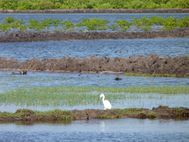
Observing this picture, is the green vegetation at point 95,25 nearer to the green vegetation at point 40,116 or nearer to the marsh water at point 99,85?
the marsh water at point 99,85

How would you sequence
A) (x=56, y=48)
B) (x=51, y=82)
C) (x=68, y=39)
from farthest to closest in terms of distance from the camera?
(x=68, y=39) < (x=56, y=48) < (x=51, y=82)

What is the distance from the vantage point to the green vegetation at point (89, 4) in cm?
10146

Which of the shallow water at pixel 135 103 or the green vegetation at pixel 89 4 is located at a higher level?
the green vegetation at pixel 89 4

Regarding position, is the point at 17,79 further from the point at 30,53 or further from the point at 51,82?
the point at 30,53

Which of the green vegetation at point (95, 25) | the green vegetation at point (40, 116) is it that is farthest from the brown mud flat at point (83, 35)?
the green vegetation at point (40, 116)

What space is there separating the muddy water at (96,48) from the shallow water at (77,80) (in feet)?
27.2

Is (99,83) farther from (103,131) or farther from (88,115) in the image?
(103,131)

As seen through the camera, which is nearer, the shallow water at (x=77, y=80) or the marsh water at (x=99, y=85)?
the marsh water at (x=99, y=85)

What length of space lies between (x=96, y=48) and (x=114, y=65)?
42.7ft

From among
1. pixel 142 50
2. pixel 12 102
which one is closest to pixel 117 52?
pixel 142 50

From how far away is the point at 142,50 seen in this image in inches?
1907

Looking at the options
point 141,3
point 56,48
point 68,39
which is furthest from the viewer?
point 141,3

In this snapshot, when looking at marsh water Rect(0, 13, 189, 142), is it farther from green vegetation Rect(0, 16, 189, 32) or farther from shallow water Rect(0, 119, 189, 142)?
green vegetation Rect(0, 16, 189, 32)

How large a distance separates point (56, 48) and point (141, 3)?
52236mm
